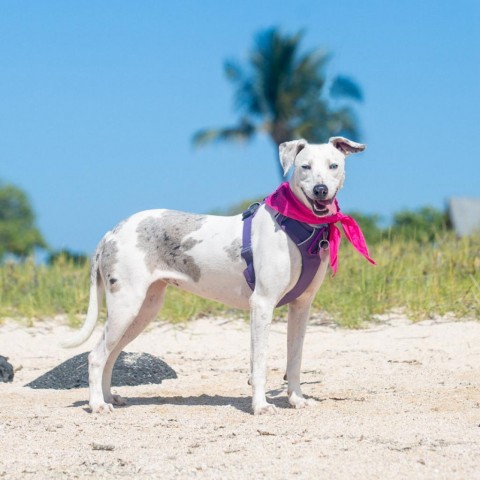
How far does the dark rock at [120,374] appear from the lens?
293 inches

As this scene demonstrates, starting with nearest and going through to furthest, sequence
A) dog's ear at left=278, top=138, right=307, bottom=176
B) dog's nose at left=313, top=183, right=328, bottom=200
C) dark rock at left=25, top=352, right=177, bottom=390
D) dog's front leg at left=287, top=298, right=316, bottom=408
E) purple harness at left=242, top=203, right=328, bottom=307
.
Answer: dog's nose at left=313, top=183, right=328, bottom=200, dog's ear at left=278, top=138, right=307, bottom=176, purple harness at left=242, top=203, right=328, bottom=307, dog's front leg at left=287, top=298, right=316, bottom=408, dark rock at left=25, top=352, right=177, bottom=390

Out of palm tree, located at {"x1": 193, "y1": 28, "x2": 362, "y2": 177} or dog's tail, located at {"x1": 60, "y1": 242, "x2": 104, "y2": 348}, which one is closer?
dog's tail, located at {"x1": 60, "y1": 242, "x2": 104, "y2": 348}

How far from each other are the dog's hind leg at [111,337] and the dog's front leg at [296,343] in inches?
39.8

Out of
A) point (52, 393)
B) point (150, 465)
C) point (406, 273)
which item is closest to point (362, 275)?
point (406, 273)

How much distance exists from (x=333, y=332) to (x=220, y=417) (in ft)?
12.1

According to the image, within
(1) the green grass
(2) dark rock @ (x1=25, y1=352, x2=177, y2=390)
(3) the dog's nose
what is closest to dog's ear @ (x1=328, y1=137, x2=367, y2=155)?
(3) the dog's nose

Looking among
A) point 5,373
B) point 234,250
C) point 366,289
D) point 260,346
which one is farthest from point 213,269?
point 366,289

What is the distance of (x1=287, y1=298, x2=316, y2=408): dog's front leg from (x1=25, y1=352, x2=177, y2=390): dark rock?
5.79 ft

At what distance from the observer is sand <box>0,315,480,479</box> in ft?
14.7

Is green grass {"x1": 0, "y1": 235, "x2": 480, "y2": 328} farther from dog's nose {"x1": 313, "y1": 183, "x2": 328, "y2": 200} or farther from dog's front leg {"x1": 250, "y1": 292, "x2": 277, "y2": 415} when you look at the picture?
dog's nose {"x1": 313, "y1": 183, "x2": 328, "y2": 200}

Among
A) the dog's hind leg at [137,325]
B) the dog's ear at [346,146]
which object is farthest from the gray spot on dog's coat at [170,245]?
the dog's ear at [346,146]

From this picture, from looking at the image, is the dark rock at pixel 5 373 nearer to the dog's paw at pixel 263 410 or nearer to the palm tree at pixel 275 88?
the dog's paw at pixel 263 410

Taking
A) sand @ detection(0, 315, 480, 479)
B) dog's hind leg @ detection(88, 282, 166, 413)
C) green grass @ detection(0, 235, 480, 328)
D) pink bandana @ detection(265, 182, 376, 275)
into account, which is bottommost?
sand @ detection(0, 315, 480, 479)

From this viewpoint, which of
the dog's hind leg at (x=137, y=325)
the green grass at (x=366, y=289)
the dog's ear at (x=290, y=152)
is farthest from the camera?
the green grass at (x=366, y=289)
